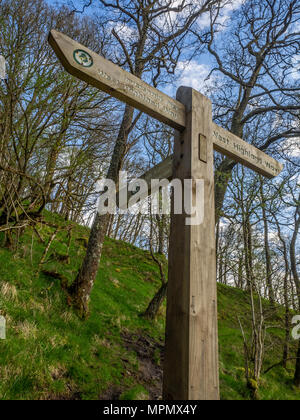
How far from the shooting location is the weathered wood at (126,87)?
5.40ft

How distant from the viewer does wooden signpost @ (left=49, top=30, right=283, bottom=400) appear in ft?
5.08

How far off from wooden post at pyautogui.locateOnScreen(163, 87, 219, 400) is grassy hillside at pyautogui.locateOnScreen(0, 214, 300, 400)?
1.90 meters

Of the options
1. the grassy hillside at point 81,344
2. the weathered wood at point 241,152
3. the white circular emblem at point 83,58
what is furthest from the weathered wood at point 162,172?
the grassy hillside at point 81,344

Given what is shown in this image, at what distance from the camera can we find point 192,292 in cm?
165

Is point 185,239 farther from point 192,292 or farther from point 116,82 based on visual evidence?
point 116,82

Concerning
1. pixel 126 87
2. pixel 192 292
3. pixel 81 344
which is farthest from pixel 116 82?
pixel 81 344

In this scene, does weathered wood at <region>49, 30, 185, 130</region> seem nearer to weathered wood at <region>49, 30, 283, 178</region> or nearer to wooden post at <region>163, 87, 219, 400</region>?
weathered wood at <region>49, 30, 283, 178</region>

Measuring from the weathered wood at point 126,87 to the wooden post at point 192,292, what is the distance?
0.20 meters

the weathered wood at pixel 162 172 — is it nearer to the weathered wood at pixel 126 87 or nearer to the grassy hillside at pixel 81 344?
the weathered wood at pixel 126 87

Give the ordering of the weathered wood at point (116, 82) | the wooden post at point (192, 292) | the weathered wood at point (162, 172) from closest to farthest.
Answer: the wooden post at point (192, 292) < the weathered wood at point (116, 82) < the weathered wood at point (162, 172)

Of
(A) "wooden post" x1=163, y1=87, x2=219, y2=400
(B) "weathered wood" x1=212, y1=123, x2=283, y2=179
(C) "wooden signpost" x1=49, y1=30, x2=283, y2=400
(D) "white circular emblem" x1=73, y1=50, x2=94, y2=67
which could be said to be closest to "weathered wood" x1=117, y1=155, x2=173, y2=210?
(C) "wooden signpost" x1=49, y1=30, x2=283, y2=400

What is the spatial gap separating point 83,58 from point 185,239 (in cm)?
140

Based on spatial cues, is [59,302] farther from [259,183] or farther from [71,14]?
[71,14]

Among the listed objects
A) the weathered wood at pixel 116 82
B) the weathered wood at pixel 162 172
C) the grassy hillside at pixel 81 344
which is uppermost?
the weathered wood at pixel 116 82
